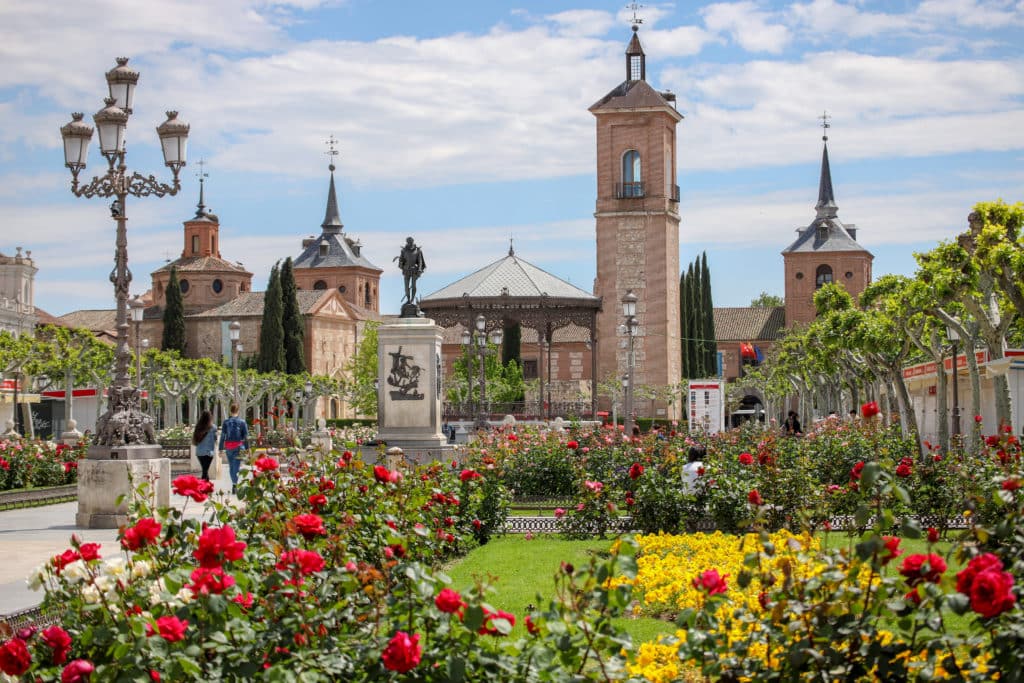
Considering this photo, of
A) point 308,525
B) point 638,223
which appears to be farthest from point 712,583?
point 638,223

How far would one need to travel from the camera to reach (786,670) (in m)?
4.04

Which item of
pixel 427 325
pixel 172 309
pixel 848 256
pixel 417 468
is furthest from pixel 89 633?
pixel 848 256

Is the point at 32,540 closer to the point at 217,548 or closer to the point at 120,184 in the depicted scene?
the point at 120,184

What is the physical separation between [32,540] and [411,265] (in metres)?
9.01

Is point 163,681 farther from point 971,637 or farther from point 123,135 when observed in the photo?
point 123,135

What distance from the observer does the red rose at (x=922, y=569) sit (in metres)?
3.92

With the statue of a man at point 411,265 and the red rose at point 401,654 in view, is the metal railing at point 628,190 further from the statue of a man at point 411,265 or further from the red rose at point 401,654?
the red rose at point 401,654

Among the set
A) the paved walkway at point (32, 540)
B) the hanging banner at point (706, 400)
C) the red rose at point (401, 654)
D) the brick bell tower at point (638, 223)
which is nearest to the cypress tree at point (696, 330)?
the brick bell tower at point (638, 223)

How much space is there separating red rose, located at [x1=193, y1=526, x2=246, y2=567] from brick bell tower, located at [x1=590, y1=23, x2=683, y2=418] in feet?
172

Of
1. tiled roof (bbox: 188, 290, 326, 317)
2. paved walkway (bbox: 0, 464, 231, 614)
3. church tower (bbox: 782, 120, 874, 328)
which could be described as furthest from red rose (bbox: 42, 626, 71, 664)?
church tower (bbox: 782, 120, 874, 328)

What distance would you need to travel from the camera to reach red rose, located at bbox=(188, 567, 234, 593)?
14.1 ft

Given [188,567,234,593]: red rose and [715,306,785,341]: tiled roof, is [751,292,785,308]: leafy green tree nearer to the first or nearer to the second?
[715,306,785,341]: tiled roof

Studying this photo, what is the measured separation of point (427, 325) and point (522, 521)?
5.98 m

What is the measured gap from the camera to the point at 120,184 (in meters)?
14.8
